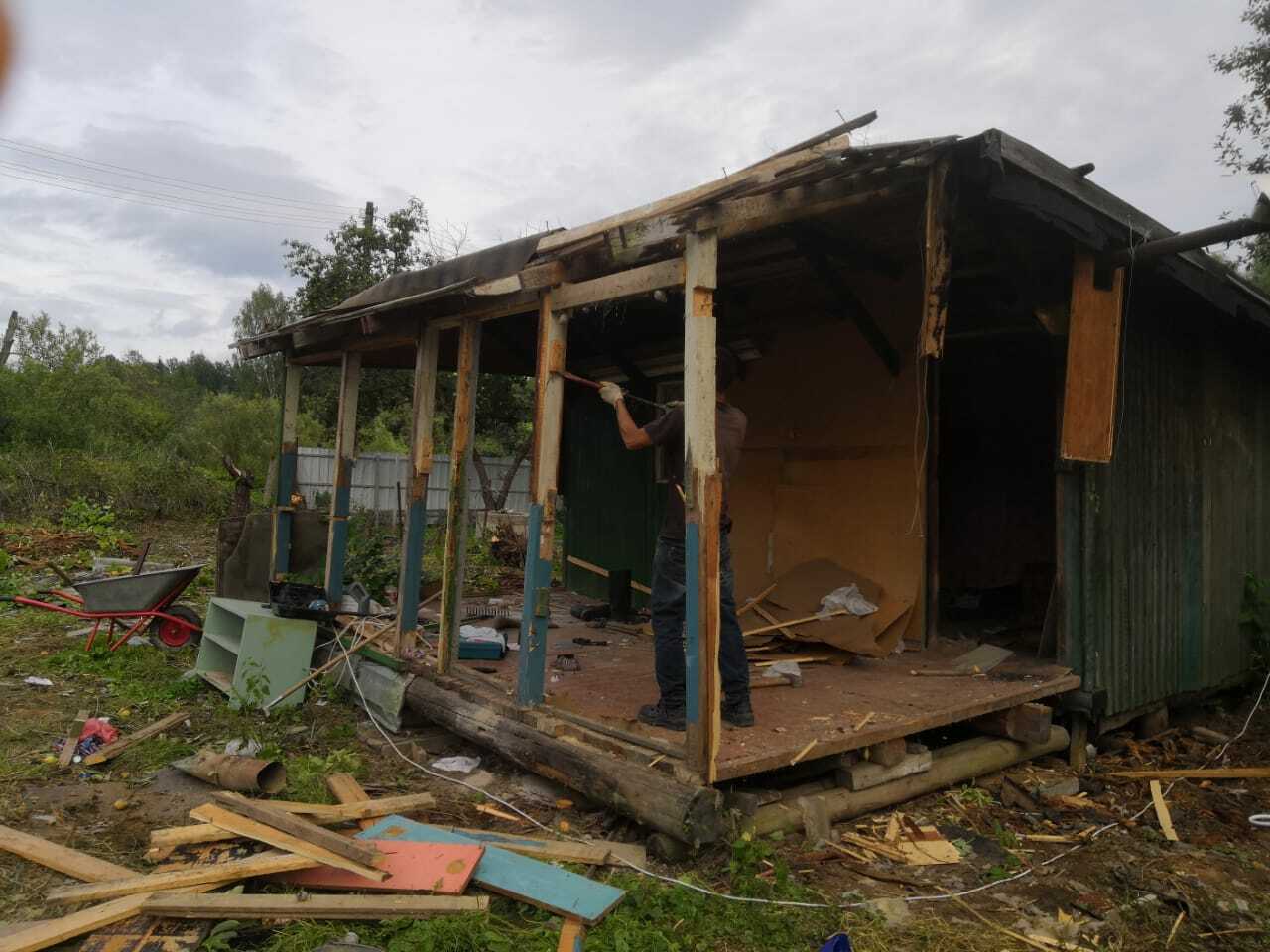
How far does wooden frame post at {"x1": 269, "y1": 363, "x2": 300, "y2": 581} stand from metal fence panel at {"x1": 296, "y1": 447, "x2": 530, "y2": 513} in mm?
10710

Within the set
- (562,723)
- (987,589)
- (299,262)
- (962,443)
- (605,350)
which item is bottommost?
(562,723)

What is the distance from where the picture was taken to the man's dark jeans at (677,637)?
4750 mm

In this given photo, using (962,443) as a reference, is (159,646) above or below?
below

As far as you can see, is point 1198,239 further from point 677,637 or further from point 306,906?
point 306,906

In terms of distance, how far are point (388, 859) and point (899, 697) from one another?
126 inches

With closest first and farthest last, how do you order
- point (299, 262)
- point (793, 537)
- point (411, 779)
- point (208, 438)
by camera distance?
point (411, 779) < point (793, 537) < point (299, 262) < point (208, 438)

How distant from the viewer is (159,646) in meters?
8.38

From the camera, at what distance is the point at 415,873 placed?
393cm

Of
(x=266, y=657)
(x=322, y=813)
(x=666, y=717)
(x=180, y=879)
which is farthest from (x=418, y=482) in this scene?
(x=180, y=879)

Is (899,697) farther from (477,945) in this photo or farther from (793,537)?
(477,945)

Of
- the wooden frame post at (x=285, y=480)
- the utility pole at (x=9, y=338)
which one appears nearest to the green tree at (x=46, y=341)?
the utility pole at (x=9, y=338)

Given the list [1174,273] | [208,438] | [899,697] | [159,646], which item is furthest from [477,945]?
[208,438]

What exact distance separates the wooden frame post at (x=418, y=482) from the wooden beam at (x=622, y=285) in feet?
5.91

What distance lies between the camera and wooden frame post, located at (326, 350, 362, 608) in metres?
8.00
